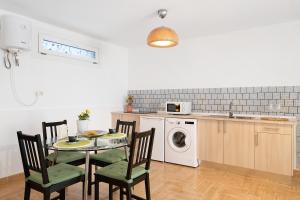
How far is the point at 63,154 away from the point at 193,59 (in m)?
2.87

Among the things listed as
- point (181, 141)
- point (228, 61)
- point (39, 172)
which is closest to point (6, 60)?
point (39, 172)

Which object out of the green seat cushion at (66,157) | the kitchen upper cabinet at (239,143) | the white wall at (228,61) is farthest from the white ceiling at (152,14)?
the green seat cushion at (66,157)

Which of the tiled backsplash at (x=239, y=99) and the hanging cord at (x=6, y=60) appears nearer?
the hanging cord at (x=6, y=60)

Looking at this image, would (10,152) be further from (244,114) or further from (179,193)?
(244,114)

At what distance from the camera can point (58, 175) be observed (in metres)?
1.97

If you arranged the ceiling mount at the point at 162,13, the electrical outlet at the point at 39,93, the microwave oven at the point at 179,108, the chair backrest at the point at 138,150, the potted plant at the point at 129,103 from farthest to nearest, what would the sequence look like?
the potted plant at the point at 129,103 < the microwave oven at the point at 179,108 < the electrical outlet at the point at 39,93 < the ceiling mount at the point at 162,13 < the chair backrest at the point at 138,150

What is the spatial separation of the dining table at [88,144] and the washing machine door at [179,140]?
1.34 metres

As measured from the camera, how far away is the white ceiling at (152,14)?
2704mm

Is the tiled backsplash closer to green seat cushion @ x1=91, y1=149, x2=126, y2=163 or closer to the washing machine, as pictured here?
the washing machine

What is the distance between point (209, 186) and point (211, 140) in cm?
86

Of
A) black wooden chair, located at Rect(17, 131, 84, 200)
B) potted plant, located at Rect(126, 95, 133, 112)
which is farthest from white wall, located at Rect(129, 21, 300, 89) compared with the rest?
black wooden chair, located at Rect(17, 131, 84, 200)

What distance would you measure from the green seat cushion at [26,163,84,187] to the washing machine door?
1.99 meters

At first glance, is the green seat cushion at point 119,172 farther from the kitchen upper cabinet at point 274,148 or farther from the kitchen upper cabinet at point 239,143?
the kitchen upper cabinet at point 274,148

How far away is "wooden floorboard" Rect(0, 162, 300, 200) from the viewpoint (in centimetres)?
258
